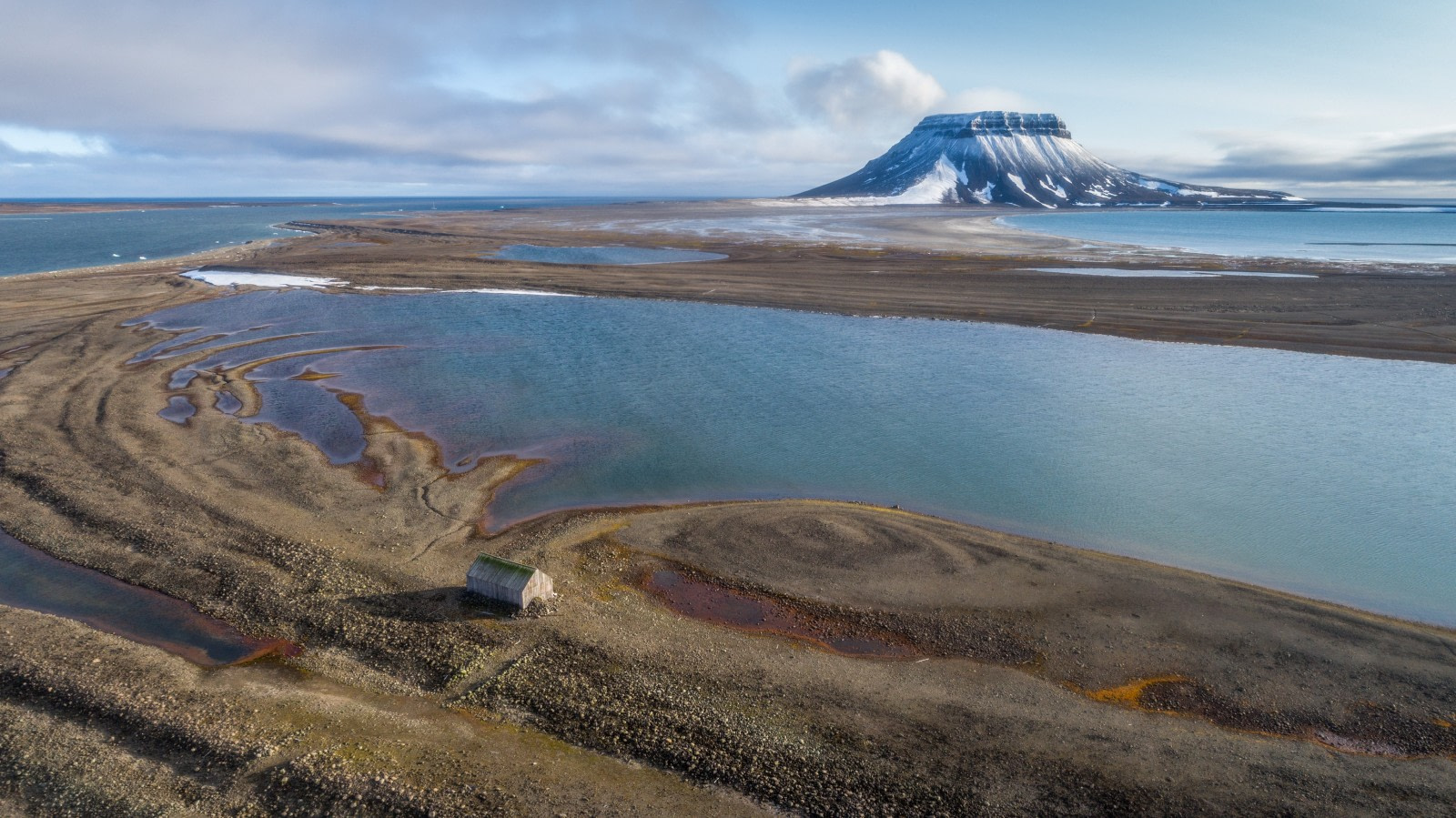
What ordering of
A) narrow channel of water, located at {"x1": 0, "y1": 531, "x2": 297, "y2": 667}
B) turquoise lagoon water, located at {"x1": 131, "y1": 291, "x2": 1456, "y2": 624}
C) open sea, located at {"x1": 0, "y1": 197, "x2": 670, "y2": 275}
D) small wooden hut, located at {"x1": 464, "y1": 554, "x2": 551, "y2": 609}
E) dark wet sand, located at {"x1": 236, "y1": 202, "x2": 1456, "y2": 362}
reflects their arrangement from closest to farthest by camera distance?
narrow channel of water, located at {"x1": 0, "y1": 531, "x2": 297, "y2": 667} < small wooden hut, located at {"x1": 464, "y1": 554, "x2": 551, "y2": 609} < turquoise lagoon water, located at {"x1": 131, "y1": 291, "x2": 1456, "y2": 624} < dark wet sand, located at {"x1": 236, "y1": 202, "x2": 1456, "y2": 362} < open sea, located at {"x1": 0, "y1": 197, "x2": 670, "y2": 275}

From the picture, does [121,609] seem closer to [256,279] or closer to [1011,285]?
[256,279]

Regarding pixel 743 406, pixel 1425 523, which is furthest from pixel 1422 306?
pixel 743 406

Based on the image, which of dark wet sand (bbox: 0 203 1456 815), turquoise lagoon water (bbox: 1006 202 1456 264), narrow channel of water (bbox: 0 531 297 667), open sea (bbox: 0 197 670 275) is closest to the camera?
dark wet sand (bbox: 0 203 1456 815)

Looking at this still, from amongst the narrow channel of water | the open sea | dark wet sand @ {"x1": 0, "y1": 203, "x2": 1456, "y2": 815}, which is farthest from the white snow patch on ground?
the narrow channel of water

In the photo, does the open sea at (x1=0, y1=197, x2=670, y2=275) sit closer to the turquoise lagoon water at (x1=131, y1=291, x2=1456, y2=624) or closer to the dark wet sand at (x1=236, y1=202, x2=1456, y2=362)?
the dark wet sand at (x1=236, y1=202, x2=1456, y2=362)

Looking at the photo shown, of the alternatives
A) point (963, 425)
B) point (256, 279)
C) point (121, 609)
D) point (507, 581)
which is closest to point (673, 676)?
point (507, 581)

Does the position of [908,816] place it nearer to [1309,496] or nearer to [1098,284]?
[1309,496]
